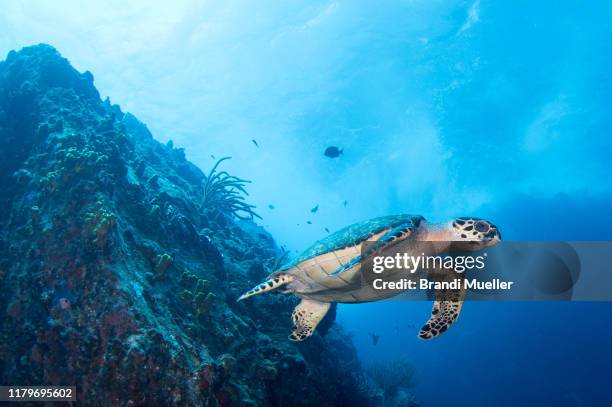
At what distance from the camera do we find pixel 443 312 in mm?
4691

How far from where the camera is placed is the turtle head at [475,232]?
457cm

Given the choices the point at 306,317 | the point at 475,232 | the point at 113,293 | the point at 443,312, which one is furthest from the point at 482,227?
the point at 113,293

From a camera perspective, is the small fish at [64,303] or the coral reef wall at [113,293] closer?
the coral reef wall at [113,293]

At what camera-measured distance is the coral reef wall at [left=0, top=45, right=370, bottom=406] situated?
337cm

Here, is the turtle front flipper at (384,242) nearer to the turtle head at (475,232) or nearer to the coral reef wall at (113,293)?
the turtle head at (475,232)

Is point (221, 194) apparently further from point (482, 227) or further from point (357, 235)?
point (482, 227)

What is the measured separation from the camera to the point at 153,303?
4031 millimetres

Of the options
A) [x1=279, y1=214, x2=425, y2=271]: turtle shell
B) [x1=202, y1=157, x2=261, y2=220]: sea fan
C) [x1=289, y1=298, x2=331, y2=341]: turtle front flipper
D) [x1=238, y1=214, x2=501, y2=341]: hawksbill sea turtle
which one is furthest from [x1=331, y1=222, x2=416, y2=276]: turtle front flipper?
[x1=202, y1=157, x2=261, y2=220]: sea fan

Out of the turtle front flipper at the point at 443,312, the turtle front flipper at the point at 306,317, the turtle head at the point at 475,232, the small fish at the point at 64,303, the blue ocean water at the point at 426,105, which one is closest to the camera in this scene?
the small fish at the point at 64,303

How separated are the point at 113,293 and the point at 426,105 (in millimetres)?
27481

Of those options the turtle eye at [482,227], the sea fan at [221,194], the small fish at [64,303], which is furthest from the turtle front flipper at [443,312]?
the sea fan at [221,194]

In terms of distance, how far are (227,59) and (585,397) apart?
39.4 meters

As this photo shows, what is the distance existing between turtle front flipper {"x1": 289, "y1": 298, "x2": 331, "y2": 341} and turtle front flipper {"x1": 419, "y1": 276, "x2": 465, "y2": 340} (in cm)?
187

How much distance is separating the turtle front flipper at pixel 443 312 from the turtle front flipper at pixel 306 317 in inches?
73.6
